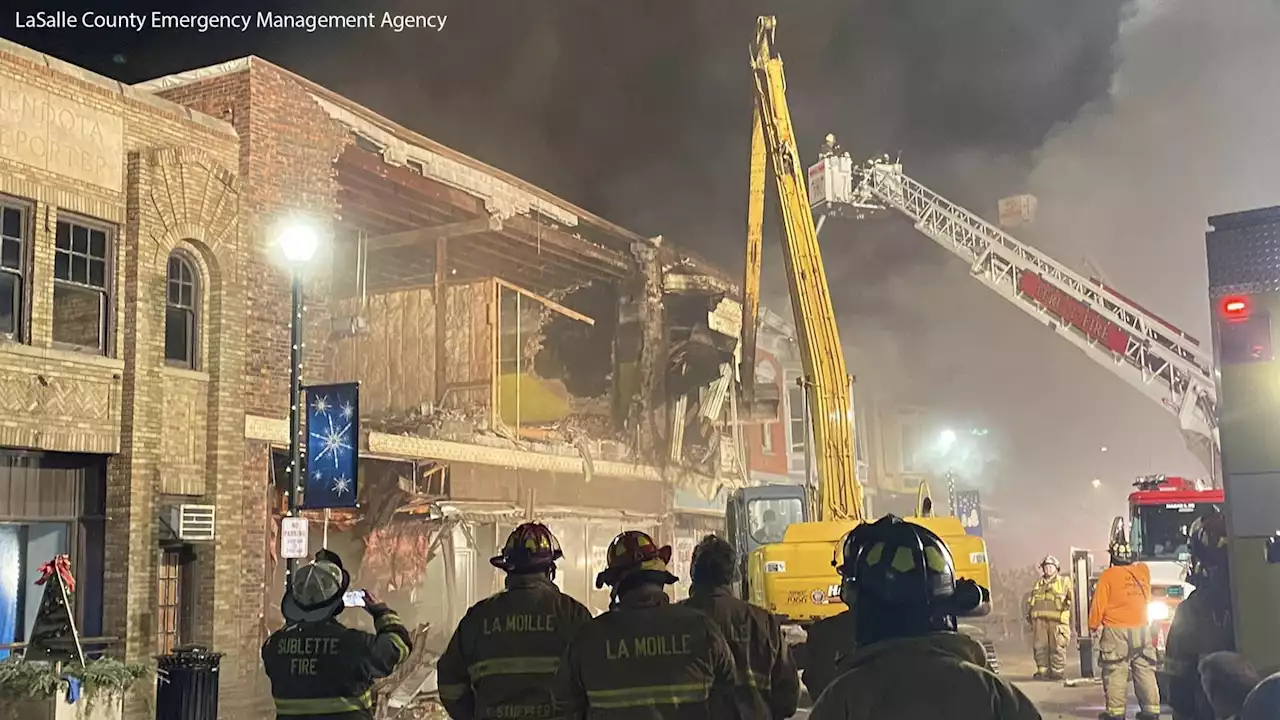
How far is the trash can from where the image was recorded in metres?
9.21

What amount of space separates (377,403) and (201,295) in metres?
3.69

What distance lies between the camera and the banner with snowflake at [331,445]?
12.3 m

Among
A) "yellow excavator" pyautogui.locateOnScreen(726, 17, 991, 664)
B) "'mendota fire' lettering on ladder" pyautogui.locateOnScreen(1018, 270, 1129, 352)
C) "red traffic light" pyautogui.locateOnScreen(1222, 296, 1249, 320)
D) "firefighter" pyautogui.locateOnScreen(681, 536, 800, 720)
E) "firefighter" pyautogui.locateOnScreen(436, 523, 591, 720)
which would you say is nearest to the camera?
"firefighter" pyautogui.locateOnScreen(681, 536, 800, 720)

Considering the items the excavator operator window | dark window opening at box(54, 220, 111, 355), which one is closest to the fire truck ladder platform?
the excavator operator window

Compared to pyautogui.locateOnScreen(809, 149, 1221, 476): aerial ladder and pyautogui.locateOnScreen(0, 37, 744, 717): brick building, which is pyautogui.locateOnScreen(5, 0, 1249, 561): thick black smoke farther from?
pyautogui.locateOnScreen(0, 37, 744, 717): brick building

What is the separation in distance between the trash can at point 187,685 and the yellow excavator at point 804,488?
182 inches

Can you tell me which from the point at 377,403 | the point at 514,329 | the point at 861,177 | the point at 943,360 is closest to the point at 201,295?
the point at 377,403

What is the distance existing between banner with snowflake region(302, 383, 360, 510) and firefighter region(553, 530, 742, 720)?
28.2ft

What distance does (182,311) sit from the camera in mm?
13266

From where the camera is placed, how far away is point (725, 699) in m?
4.33

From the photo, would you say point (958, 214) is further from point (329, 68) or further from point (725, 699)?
point (725, 699)

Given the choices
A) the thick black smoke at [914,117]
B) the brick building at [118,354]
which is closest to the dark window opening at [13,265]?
the brick building at [118,354]

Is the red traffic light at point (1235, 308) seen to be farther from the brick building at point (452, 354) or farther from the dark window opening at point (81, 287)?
the dark window opening at point (81, 287)

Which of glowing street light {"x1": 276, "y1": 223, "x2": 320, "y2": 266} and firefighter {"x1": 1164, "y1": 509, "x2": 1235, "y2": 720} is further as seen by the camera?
glowing street light {"x1": 276, "y1": 223, "x2": 320, "y2": 266}
